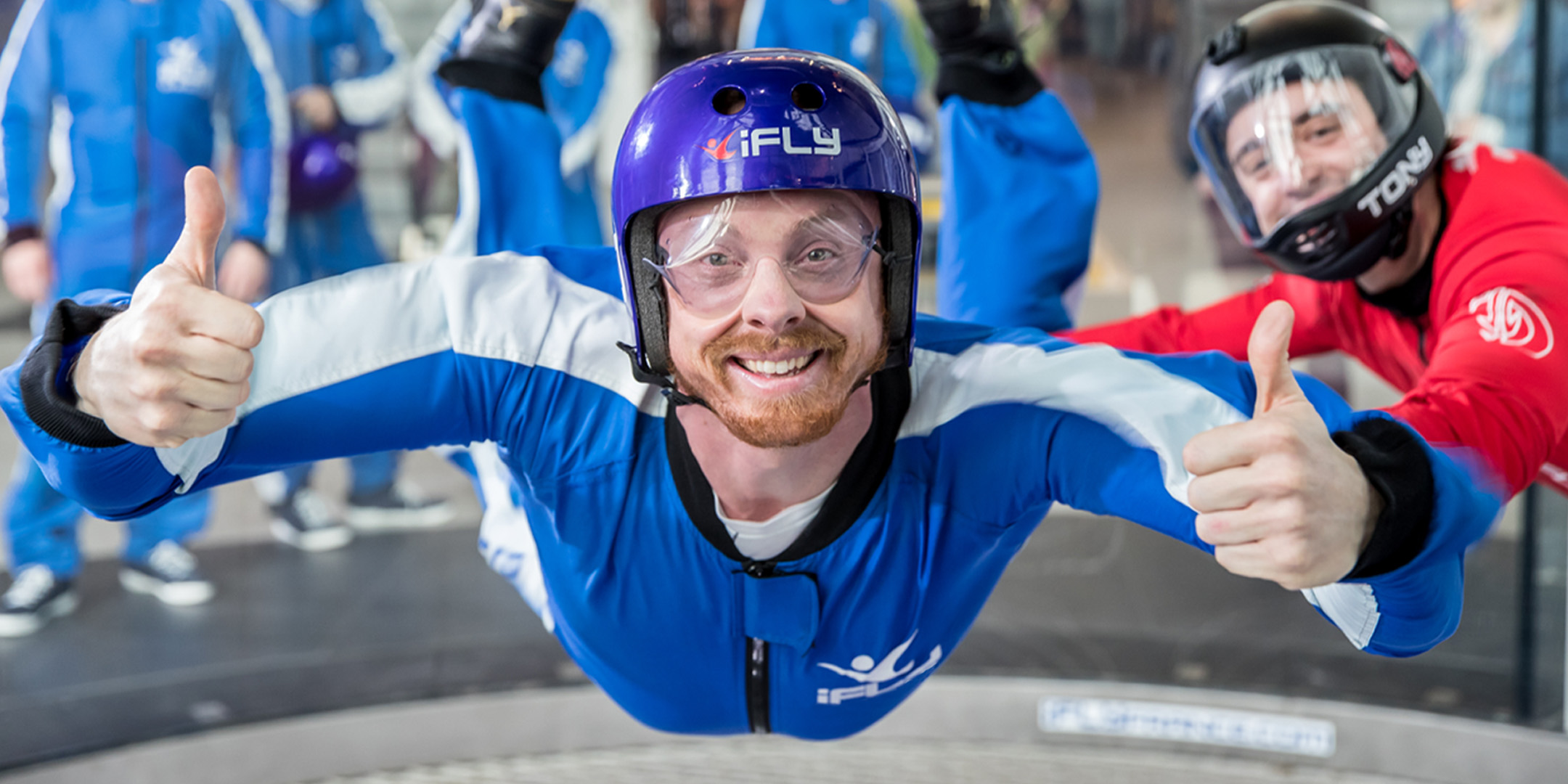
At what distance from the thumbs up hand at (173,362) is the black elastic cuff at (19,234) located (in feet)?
9.13

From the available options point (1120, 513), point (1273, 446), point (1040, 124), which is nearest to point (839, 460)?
point (1120, 513)

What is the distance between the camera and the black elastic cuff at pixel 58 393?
1.34 meters

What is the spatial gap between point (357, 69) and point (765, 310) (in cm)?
333

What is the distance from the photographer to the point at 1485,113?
3682 millimetres

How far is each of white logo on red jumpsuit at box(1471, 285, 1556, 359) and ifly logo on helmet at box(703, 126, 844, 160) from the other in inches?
43.1

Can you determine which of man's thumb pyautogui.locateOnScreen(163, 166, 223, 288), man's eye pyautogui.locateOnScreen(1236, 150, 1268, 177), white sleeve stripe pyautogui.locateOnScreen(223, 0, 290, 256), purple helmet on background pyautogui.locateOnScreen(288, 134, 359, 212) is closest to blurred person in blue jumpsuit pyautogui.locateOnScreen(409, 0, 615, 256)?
purple helmet on background pyautogui.locateOnScreen(288, 134, 359, 212)

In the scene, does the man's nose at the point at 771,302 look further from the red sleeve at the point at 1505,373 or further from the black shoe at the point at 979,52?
the black shoe at the point at 979,52

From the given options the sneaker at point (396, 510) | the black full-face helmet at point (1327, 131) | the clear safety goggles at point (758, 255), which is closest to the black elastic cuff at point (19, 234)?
the sneaker at point (396, 510)

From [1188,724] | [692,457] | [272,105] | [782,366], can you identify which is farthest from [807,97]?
[272,105]

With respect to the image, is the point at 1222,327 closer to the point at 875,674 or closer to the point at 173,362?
the point at 875,674

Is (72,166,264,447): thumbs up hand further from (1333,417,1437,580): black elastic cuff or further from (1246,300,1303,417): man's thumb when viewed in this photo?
(1333,417,1437,580): black elastic cuff

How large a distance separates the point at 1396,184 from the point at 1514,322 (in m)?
0.43

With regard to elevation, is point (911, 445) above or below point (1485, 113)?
above

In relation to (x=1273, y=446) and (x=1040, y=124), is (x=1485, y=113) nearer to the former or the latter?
(x=1040, y=124)
